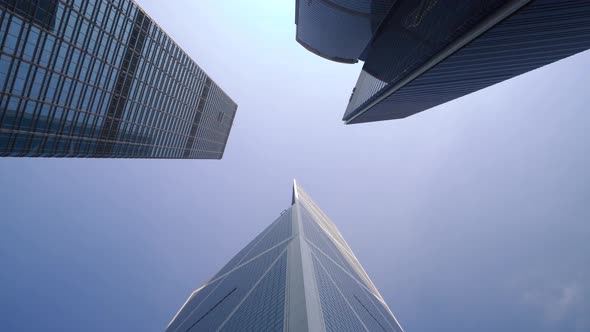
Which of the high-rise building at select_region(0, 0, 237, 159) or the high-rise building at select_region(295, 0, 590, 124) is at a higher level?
the high-rise building at select_region(295, 0, 590, 124)

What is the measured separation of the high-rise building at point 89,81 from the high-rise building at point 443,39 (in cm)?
4367

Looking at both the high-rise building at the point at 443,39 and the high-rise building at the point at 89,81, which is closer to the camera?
the high-rise building at the point at 443,39

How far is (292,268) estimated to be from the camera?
53438 mm

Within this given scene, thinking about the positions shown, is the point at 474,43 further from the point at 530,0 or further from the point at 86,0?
the point at 86,0

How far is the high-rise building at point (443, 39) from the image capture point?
103 ft

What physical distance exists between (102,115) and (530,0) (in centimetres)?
6031

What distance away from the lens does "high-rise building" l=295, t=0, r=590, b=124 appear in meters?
31.4

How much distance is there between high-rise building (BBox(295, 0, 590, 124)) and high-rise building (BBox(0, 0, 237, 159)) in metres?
43.7

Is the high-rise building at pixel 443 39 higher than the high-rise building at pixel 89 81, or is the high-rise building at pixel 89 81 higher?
the high-rise building at pixel 443 39

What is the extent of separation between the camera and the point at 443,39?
143 feet

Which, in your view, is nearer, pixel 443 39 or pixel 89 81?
pixel 443 39

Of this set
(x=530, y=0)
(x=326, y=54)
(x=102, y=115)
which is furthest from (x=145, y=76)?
(x=326, y=54)

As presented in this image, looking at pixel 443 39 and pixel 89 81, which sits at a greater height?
pixel 443 39

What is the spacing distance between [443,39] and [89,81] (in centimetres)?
5102
